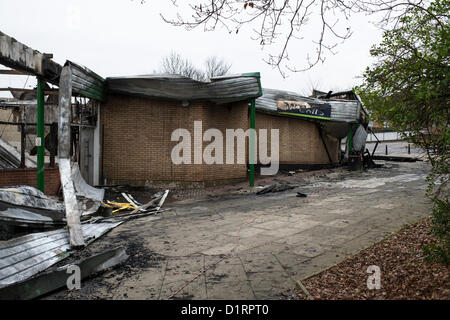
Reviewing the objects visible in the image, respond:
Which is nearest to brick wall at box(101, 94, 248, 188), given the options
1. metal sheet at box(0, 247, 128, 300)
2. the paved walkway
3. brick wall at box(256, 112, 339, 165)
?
the paved walkway

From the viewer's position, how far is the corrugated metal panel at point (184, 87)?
35.3 ft

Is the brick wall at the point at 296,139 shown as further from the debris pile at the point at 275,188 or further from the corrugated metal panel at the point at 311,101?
the debris pile at the point at 275,188

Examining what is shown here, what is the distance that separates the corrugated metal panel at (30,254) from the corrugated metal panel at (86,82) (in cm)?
481

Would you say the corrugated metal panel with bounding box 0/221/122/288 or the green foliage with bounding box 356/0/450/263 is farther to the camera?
the corrugated metal panel with bounding box 0/221/122/288

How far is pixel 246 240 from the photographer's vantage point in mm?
5383

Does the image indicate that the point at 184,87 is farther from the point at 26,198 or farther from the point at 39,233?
the point at 39,233

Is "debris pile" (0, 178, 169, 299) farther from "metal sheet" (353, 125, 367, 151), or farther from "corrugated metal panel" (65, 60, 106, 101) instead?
"metal sheet" (353, 125, 367, 151)

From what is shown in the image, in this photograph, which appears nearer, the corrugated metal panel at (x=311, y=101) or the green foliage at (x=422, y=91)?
the green foliage at (x=422, y=91)

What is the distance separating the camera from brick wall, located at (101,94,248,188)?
38.2ft

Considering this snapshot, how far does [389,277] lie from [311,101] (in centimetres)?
1408

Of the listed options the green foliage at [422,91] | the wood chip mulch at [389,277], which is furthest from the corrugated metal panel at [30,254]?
the green foliage at [422,91]

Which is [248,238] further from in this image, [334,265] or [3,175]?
[3,175]

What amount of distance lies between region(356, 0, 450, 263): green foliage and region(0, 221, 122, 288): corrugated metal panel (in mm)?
4486
